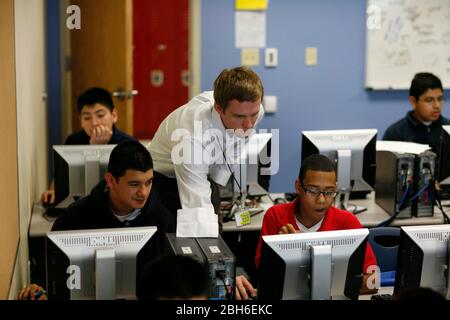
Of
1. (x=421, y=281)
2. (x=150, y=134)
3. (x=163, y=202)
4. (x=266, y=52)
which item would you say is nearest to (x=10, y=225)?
(x=163, y=202)

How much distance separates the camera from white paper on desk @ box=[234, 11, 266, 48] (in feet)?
16.7

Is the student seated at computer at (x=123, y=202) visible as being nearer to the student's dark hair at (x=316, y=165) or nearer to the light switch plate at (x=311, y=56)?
the student's dark hair at (x=316, y=165)

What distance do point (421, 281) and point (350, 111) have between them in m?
3.22

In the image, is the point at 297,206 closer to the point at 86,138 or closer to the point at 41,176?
the point at 86,138

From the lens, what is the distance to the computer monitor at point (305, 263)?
2.08 m

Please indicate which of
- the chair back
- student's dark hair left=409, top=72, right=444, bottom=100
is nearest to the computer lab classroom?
student's dark hair left=409, top=72, right=444, bottom=100

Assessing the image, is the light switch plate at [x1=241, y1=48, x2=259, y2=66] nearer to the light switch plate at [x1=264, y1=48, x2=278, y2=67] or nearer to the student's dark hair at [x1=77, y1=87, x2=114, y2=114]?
the light switch plate at [x1=264, y1=48, x2=278, y2=67]

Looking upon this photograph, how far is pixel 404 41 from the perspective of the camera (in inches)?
209

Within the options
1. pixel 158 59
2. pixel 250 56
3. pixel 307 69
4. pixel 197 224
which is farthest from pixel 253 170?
pixel 158 59

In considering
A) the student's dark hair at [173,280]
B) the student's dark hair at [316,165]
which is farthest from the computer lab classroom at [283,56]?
the student's dark hair at [173,280]

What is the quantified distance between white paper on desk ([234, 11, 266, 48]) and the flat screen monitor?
5.60 ft

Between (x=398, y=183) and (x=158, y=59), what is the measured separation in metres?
3.24

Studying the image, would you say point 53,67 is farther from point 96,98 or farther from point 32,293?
point 32,293

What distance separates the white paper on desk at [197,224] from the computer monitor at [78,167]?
868mm
